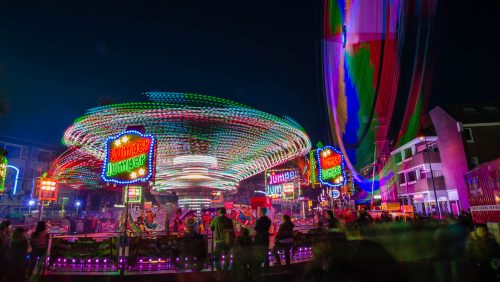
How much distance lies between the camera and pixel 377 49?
22344mm

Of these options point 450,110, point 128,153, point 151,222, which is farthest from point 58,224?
point 450,110

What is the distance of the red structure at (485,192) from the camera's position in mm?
11852

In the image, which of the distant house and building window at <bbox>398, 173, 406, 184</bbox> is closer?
the distant house

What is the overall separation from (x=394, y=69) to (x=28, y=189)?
A: 63948 millimetres

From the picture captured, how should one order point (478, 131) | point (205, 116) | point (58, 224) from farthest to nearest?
point (478, 131) → point (58, 224) → point (205, 116)

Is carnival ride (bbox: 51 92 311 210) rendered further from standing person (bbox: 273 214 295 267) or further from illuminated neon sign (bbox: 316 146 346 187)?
standing person (bbox: 273 214 295 267)

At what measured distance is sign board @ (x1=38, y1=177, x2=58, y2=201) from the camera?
22.7 m

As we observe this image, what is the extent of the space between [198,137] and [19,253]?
15.6 metres

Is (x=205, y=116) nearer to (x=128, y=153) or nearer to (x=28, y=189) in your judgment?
(x=128, y=153)

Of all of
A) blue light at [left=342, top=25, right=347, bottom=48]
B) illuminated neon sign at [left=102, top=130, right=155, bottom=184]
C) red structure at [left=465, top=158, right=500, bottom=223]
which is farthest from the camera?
blue light at [left=342, top=25, right=347, bottom=48]

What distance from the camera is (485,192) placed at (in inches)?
506

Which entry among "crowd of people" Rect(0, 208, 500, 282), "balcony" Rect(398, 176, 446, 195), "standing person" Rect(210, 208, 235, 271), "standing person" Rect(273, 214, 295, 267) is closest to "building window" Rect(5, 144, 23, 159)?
"crowd of people" Rect(0, 208, 500, 282)

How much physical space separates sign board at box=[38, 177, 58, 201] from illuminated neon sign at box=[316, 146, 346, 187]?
61.3ft

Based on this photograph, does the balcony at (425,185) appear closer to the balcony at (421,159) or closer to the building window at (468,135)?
the balcony at (421,159)
